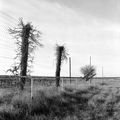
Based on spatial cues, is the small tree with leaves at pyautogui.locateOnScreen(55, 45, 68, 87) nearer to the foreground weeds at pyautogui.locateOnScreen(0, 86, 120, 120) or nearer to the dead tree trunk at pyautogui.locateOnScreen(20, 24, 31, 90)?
the dead tree trunk at pyautogui.locateOnScreen(20, 24, 31, 90)

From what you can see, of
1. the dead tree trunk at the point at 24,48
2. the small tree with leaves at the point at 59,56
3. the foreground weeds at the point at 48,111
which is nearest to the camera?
the foreground weeds at the point at 48,111

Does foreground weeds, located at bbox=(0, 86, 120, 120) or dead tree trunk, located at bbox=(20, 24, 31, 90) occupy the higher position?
dead tree trunk, located at bbox=(20, 24, 31, 90)

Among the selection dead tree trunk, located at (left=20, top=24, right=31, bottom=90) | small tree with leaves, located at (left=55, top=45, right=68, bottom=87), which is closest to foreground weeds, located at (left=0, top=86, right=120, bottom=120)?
dead tree trunk, located at (left=20, top=24, right=31, bottom=90)

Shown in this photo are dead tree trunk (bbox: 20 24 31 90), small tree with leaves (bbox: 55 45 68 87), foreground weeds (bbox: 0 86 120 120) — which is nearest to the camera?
foreground weeds (bbox: 0 86 120 120)

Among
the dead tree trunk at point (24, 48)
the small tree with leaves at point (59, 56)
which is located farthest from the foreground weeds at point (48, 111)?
the small tree with leaves at point (59, 56)

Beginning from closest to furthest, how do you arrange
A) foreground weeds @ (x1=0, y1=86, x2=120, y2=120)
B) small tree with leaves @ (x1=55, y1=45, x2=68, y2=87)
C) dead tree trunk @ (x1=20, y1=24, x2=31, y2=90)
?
foreground weeds @ (x1=0, y1=86, x2=120, y2=120) → dead tree trunk @ (x1=20, y1=24, x2=31, y2=90) → small tree with leaves @ (x1=55, y1=45, x2=68, y2=87)

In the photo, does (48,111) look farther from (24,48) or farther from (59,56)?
(59,56)

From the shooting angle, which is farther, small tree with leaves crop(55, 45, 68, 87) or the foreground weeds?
small tree with leaves crop(55, 45, 68, 87)

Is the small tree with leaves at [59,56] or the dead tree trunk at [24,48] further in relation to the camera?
the small tree with leaves at [59,56]

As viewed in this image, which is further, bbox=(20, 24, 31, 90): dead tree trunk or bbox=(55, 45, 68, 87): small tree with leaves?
bbox=(55, 45, 68, 87): small tree with leaves

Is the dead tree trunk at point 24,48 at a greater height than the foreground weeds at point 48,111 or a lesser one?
greater

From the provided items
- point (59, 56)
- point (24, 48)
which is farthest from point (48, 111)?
point (59, 56)

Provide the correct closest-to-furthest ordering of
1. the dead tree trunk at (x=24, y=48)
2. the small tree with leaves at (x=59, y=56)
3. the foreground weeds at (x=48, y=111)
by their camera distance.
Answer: the foreground weeds at (x=48, y=111) → the dead tree trunk at (x=24, y=48) → the small tree with leaves at (x=59, y=56)

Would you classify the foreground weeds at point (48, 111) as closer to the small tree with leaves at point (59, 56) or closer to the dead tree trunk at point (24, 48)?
the dead tree trunk at point (24, 48)
